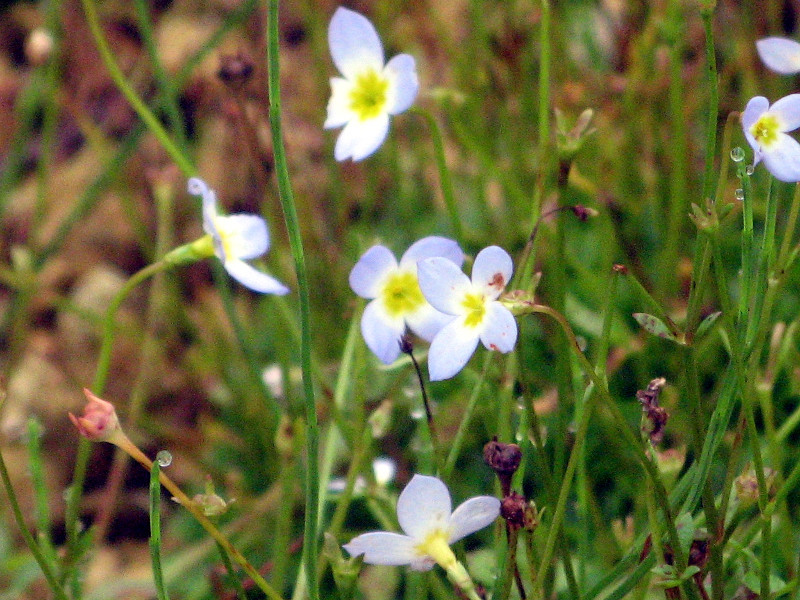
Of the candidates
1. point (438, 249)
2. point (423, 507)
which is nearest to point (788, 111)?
point (438, 249)

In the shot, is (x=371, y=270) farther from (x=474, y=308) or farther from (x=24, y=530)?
(x=24, y=530)

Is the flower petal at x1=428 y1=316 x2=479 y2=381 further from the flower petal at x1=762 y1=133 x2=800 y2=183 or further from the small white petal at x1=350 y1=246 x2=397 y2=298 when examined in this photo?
the flower petal at x1=762 y1=133 x2=800 y2=183

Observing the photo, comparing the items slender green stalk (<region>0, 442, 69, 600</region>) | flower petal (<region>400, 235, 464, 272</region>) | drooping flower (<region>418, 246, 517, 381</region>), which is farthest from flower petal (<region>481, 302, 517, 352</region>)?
slender green stalk (<region>0, 442, 69, 600</region>)

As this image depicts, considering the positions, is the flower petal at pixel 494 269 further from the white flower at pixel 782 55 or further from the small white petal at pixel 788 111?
the white flower at pixel 782 55

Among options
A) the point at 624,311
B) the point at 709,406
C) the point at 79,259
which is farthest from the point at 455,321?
the point at 79,259

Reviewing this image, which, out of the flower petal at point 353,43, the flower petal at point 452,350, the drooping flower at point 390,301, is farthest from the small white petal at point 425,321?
the flower petal at point 353,43
